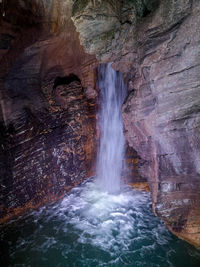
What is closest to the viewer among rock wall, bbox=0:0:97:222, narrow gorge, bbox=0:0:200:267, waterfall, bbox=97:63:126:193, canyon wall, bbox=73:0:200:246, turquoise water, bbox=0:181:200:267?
canyon wall, bbox=73:0:200:246

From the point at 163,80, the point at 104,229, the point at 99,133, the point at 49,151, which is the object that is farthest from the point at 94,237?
the point at 163,80

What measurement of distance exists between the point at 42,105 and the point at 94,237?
4362 millimetres

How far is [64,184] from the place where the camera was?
21.3 feet

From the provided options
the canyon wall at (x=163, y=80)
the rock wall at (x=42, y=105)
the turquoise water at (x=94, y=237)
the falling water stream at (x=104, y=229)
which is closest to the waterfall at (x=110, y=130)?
the falling water stream at (x=104, y=229)

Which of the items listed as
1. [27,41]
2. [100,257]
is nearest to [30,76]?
[27,41]

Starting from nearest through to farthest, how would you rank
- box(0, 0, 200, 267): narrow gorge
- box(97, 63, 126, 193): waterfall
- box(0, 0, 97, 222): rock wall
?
box(0, 0, 200, 267): narrow gorge, box(0, 0, 97, 222): rock wall, box(97, 63, 126, 193): waterfall

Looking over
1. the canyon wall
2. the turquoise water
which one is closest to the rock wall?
the turquoise water

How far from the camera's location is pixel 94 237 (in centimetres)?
484

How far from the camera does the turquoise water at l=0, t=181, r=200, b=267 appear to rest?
4188mm

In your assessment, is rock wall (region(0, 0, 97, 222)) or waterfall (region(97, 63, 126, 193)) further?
waterfall (region(97, 63, 126, 193))

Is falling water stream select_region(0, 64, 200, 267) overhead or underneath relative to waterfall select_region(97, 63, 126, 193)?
underneath

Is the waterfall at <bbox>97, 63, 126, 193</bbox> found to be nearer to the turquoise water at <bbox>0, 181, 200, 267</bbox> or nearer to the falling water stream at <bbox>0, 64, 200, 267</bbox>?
the falling water stream at <bbox>0, 64, 200, 267</bbox>

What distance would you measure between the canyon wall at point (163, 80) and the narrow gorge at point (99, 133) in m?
0.02

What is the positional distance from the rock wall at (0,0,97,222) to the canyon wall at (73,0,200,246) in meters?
2.08
